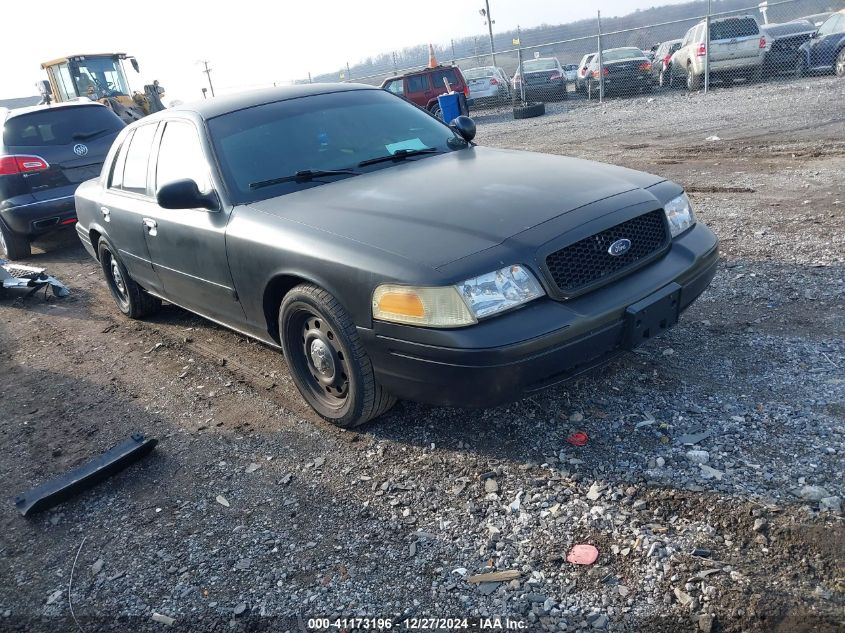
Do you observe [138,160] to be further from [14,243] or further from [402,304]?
[14,243]

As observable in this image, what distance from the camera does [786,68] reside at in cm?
1714

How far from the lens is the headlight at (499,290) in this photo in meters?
2.76

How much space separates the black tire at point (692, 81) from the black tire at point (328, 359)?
55.6 ft

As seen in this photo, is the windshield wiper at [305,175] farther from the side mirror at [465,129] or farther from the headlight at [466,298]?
the headlight at [466,298]

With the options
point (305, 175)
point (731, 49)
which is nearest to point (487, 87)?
point (731, 49)

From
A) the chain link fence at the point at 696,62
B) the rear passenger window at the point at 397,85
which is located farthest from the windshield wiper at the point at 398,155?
the rear passenger window at the point at 397,85

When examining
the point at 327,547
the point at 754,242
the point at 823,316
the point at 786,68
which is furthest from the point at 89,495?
the point at 786,68

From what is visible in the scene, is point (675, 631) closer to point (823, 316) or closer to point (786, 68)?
point (823, 316)

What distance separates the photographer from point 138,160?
4.91 metres

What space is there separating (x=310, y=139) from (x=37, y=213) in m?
5.47

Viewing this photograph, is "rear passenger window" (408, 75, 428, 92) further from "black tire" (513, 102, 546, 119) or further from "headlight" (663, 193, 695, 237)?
"headlight" (663, 193, 695, 237)

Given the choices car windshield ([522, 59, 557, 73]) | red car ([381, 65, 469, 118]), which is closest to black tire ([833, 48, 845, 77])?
car windshield ([522, 59, 557, 73])

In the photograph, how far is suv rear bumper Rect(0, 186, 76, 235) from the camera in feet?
26.0

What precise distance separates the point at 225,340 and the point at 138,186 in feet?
4.24
